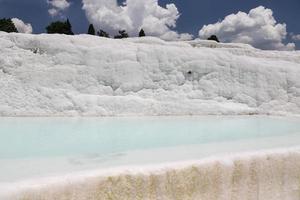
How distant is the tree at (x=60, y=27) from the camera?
31.2 m

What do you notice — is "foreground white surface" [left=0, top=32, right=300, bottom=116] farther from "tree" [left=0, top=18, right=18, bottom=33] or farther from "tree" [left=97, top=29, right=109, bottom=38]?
"tree" [left=97, top=29, right=109, bottom=38]

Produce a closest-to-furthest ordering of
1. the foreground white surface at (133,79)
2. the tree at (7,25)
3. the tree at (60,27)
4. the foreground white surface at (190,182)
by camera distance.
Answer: the foreground white surface at (190,182) < the foreground white surface at (133,79) < the tree at (7,25) < the tree at (60,27)

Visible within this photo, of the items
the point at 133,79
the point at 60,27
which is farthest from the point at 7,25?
the point at 133,79

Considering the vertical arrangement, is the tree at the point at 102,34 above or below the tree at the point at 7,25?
above

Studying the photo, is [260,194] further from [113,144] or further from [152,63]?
[152,63]

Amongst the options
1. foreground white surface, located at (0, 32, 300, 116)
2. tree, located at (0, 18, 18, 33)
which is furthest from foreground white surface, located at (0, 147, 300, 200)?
tree, located at (0, 18, 18, 33)

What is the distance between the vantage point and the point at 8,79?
922 centimetres

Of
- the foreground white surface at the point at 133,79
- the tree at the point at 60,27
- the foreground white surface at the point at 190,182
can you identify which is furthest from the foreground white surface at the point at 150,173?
the tree at the point at 60,27

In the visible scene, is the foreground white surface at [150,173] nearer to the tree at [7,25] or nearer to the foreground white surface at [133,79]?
the foreground white surface at [133,79]

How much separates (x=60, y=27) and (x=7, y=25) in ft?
15.7

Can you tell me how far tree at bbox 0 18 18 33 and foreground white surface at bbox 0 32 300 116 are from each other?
61.0 feet

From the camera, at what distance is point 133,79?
9.90m

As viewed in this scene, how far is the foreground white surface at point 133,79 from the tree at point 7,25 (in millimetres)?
18607

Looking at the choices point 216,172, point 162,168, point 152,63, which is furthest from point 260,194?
point 152,63
